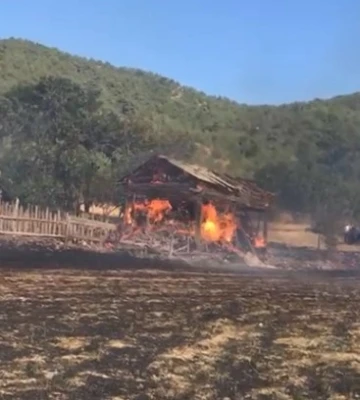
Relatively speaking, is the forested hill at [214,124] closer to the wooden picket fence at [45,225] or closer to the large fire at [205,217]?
the large fire at [205,217]

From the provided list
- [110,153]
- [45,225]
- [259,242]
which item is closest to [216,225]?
[259,242]

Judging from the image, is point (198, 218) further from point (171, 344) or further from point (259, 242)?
point (171, 344)

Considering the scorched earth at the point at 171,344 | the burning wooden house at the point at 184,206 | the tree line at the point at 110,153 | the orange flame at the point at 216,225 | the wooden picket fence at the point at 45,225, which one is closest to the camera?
the scorched earth at the point at 171,344

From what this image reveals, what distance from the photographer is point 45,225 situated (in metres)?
39.7

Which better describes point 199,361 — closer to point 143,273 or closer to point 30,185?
point 143,273

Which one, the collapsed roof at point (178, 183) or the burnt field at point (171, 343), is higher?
the collapsed roof at point (178, 183)

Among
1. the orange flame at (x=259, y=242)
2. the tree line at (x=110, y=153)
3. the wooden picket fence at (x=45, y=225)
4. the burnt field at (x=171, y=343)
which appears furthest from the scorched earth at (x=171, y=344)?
the tree line at (x=110, y=153)

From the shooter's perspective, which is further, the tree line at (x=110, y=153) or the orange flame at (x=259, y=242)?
the tree line at (x=110, y=153)

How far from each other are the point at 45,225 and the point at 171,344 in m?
29.7

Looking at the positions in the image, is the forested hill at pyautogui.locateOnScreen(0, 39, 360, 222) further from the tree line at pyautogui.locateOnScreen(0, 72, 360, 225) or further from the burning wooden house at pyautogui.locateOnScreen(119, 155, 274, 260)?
the burning wooden house at pyautogui.locateOnScreen(119, 155, 274, 260)

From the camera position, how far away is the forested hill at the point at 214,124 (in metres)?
65.2

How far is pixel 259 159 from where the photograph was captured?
73.5 m

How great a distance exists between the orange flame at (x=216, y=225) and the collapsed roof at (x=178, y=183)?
0.87 metres

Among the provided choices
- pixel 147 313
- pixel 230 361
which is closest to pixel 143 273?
pixel 147 313
